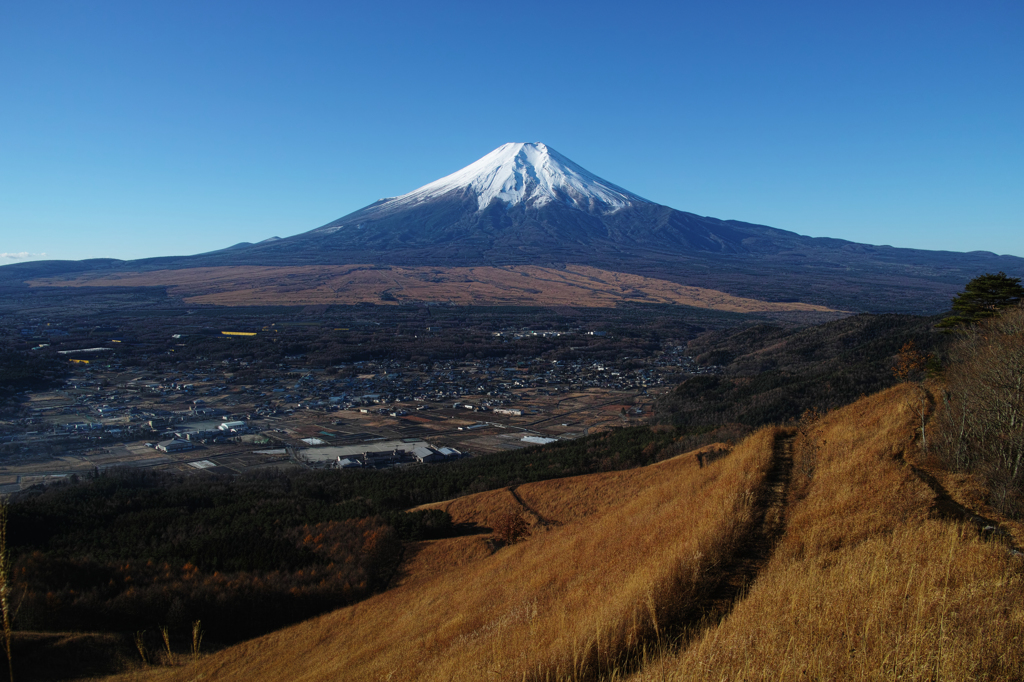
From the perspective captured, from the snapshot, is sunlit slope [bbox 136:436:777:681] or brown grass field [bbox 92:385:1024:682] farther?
sunlit slope [bbox 136:436:777:681]

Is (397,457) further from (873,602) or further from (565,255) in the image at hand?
(565,255)

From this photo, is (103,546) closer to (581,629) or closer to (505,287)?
(581,629)

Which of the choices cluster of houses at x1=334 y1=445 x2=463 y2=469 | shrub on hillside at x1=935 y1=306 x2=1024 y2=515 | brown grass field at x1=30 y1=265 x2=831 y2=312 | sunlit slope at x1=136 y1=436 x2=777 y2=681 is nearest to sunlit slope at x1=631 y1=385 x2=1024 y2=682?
sunlit slope at x1=136 y1=436 x2=777 y2=681

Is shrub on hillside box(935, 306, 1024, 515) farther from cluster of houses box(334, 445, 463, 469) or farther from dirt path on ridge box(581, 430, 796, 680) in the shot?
cluster of houses box(334, 445, 463, 469)

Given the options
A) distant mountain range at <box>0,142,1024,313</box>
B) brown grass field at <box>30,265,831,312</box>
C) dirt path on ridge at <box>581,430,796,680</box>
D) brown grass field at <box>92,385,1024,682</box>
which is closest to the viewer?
brown grass field at <box>92,385,1024,682</box>

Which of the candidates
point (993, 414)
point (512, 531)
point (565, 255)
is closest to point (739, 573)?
point (993, 414)

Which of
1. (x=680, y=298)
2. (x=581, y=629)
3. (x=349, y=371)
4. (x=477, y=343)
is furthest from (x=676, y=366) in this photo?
(x=680, y=298)
